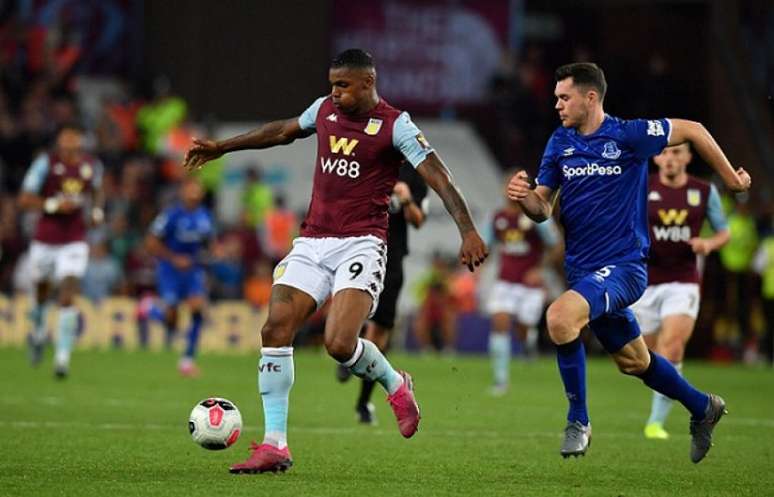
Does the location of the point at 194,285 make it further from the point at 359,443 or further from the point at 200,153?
the point at 200,153

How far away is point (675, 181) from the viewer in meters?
13.5

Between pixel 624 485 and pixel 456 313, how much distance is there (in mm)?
19244

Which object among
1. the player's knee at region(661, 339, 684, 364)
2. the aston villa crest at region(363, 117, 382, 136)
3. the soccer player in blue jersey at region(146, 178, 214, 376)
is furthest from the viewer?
the soccer player in blue jersey at region(146, 178, 214, 376)

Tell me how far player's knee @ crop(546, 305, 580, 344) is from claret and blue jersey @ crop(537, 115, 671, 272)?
51 cm

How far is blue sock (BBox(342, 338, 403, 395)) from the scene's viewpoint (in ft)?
32.5

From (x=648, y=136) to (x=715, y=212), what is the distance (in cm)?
356

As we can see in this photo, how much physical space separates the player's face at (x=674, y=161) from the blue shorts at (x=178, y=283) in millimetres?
8430

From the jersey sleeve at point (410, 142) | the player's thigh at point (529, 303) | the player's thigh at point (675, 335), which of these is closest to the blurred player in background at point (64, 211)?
the player's thigh at point (529, 303)

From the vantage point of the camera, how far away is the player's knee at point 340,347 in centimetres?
969

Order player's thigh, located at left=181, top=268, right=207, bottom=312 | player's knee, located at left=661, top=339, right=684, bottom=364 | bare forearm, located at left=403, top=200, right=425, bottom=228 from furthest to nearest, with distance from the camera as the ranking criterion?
1. player's thigh, located at left=181, top=268, right=207, bottom=312
2. bare forearm, located at left=403, top=200, right=425, bottom=228
3. player's knee, located at left=661, top=339, right=684, bottom=364

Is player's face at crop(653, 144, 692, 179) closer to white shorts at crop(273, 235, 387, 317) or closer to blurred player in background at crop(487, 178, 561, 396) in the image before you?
white shorts at crop(273, 235, 387, 317)

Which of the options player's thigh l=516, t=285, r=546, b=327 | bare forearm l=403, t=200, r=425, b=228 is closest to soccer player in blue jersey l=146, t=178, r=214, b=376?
player's thigh l=516, t=285, r=546, b=327

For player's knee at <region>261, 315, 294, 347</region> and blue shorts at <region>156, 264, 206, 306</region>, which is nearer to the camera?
player's knee at <region>261, 315, 294, 347</region>

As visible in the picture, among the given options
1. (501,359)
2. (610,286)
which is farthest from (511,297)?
(610,286)
